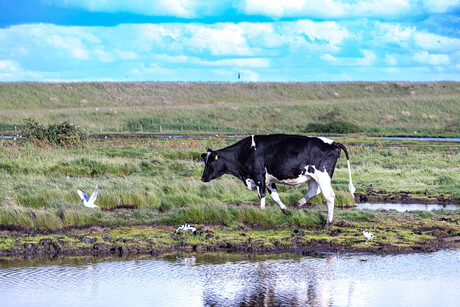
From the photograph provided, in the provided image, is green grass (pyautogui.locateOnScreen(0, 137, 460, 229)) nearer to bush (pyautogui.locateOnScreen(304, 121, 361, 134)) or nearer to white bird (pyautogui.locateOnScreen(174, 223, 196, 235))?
white bird (pyautogui.locateOnScreen(174, 223, 196, 235))

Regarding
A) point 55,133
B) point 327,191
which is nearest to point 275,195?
point 327,191

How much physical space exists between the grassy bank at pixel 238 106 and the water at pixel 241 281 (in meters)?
62.3

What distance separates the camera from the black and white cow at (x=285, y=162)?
48.4 ft

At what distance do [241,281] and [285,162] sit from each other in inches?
199

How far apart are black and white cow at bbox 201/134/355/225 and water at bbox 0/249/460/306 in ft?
9.45

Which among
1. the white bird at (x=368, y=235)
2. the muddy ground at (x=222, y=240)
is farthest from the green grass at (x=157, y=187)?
the white bird at (x=368, y=235)

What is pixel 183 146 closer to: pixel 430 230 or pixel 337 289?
pixel 430 230

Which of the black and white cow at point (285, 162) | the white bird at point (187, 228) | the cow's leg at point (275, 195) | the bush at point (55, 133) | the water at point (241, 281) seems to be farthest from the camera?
the bush at point (55, 133)

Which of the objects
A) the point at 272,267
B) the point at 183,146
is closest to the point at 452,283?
the point at 272,267

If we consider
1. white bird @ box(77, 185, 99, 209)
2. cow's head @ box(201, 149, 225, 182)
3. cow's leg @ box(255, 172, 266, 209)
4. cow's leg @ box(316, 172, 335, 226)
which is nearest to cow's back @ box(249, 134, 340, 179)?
cow's leg @ box(316, 172, 335, 226)

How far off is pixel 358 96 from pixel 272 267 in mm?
113610

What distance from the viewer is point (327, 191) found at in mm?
14539

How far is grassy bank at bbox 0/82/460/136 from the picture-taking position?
272 ft

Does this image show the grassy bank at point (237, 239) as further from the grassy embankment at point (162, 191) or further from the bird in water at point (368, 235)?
the grassy embankment at point (162, 191)
